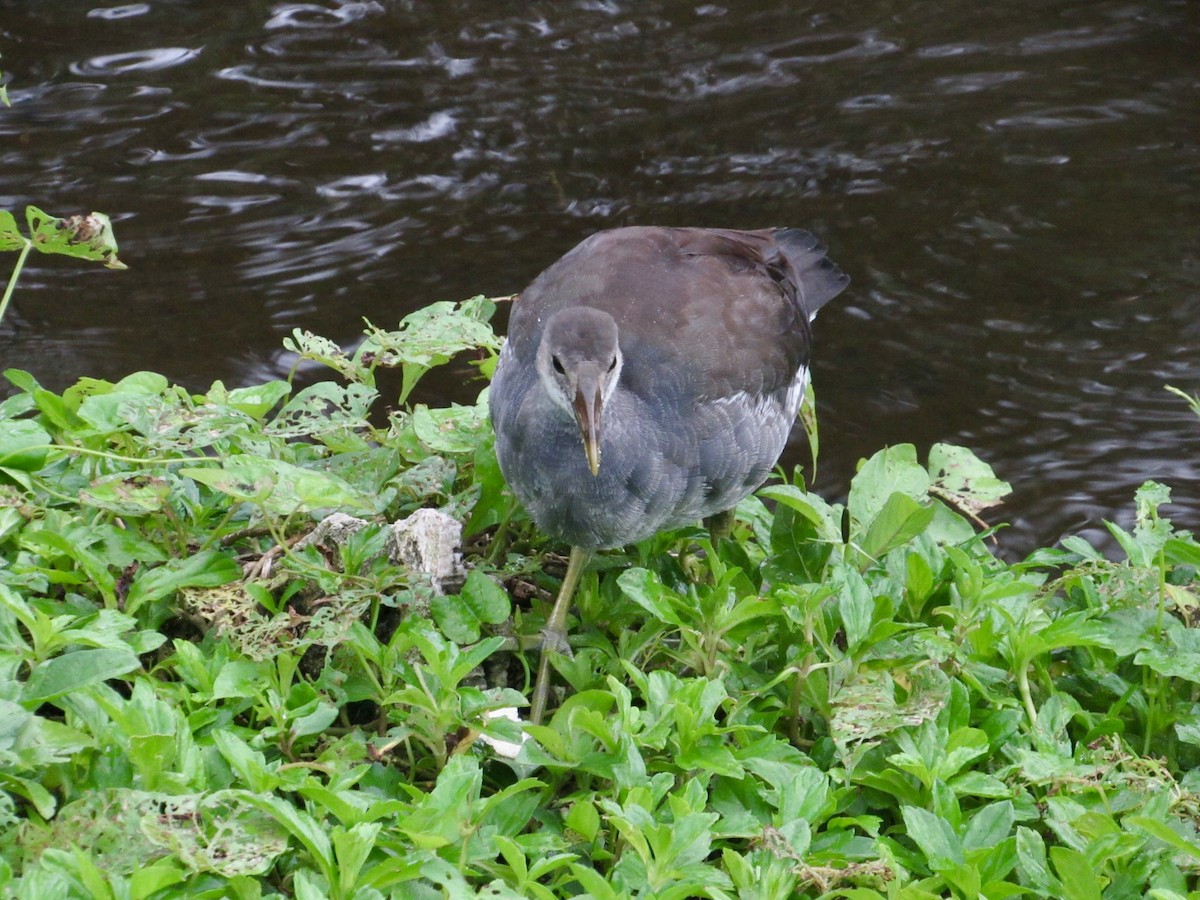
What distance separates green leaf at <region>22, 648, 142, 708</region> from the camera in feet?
8.09

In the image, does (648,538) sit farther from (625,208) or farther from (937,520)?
(625,208)

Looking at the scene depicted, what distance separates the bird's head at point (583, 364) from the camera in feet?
10.4

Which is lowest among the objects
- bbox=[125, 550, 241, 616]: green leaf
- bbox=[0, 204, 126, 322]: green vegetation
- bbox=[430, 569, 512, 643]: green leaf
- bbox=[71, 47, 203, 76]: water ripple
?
bbox=[430, 569, 512, 643]: green leaf

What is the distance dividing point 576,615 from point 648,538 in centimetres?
31

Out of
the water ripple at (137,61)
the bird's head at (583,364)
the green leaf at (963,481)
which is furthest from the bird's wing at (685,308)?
the water ripple at (137,61)

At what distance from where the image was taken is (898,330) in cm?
663

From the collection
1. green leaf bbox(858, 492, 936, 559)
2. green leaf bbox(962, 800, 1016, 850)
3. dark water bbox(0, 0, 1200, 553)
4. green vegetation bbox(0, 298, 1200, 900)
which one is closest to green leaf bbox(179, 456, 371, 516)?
green vegetation bbox(0, 298, 1200, 900)

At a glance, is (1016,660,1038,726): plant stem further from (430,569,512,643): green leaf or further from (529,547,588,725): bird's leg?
(430,569,512,643): green leaf

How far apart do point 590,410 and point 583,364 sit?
109 mm

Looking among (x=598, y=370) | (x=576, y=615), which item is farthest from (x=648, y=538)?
(x=598, y=370)

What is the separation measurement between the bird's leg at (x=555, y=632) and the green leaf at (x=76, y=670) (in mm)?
913

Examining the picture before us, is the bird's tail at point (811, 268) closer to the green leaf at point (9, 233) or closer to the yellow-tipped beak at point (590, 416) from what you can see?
the yellow-tipped beak at point (590, 416)

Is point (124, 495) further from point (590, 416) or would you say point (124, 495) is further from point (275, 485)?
point (590, 416)

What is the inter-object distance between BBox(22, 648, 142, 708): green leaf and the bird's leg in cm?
91
